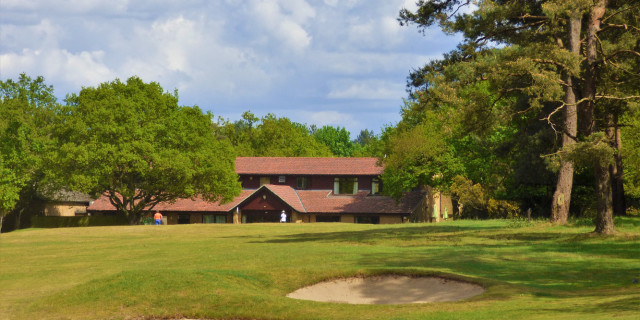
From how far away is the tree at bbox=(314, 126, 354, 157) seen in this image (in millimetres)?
164250

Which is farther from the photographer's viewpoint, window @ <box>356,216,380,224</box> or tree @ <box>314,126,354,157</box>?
tree @ <box>314,126,354,157</box>

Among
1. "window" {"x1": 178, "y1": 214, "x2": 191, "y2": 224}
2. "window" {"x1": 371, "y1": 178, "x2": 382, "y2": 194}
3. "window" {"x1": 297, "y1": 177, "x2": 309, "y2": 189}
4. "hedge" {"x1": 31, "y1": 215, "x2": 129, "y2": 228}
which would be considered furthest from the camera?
"window" {"x1": 297, "y1": 177, "x2": 309, "y2": 189}

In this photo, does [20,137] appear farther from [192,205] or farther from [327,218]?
[327,218]

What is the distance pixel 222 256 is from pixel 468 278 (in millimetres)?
14012

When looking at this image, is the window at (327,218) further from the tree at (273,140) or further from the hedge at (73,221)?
the tree at (273,140)

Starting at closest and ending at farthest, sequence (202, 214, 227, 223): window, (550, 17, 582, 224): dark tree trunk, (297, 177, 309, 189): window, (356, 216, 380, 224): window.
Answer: (550, 17, 582, 224): dark tree trunk < (356, 216, 380, 224): window < (202, 214, 227, 223): window < (297, 177, 309, 189): window

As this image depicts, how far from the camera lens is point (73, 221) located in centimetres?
8256

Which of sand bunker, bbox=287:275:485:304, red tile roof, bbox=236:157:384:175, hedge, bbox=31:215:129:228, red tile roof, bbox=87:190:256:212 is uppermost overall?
red tile roof, bbox=236:157:384:175

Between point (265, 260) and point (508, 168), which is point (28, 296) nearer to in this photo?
point (265, 260)

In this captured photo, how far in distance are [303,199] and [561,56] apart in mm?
60635

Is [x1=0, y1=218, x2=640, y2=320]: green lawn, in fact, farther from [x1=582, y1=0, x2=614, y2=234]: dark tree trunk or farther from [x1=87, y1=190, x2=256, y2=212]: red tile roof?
[x1=87, y1=190, x2=256, y2=212]: red tile roof

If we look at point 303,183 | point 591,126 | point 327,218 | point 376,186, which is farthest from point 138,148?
point 591,126

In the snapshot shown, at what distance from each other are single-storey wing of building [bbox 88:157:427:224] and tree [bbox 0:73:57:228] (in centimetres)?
1299

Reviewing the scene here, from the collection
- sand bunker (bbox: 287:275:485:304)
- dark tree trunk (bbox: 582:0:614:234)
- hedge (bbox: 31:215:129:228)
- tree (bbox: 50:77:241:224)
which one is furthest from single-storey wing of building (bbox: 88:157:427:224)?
sand bunker (bbox: 287:275:485:304)
